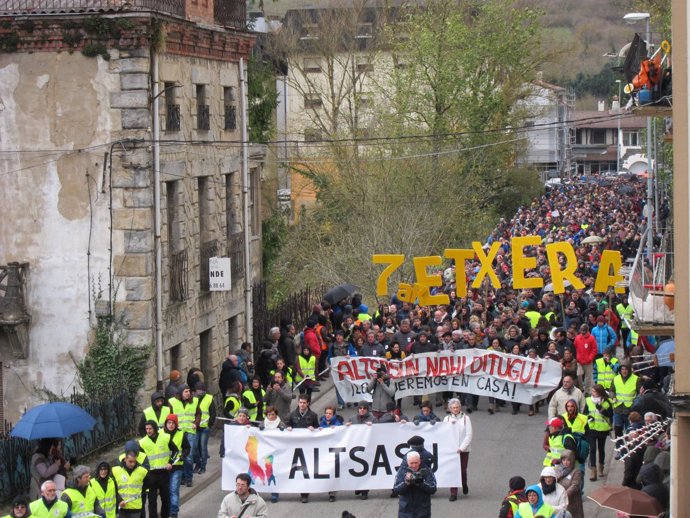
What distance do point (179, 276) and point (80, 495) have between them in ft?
34.3

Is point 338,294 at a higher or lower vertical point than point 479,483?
higher

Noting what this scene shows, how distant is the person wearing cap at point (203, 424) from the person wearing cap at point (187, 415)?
0.42ft

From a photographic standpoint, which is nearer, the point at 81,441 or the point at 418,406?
the point at 81,441

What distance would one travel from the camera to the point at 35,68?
80.4 feet

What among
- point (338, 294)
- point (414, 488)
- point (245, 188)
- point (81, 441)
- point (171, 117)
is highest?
point (171, 117)

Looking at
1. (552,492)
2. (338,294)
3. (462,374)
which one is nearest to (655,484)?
(552,492)

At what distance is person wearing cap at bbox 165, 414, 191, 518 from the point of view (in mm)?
18547

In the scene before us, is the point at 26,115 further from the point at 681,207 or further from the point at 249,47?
the point at 681,207

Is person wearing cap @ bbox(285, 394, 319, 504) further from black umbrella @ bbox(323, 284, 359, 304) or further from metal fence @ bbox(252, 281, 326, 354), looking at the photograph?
black umbrella @ bbox(323, 284, 359, 304)

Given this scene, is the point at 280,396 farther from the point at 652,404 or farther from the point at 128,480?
the point at 652,404

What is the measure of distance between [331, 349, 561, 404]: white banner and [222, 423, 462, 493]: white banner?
5402 millimetres

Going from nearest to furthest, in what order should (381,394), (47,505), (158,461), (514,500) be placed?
(514,500) → (47,505) → (158,461) → (381,394)

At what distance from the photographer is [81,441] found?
22422 millimetres

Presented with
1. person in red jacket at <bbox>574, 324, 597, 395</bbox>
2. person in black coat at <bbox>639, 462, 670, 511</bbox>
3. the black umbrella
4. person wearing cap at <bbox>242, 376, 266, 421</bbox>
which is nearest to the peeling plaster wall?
person wearing cap at <bbox>242, 376, 266, 421</bbox>
